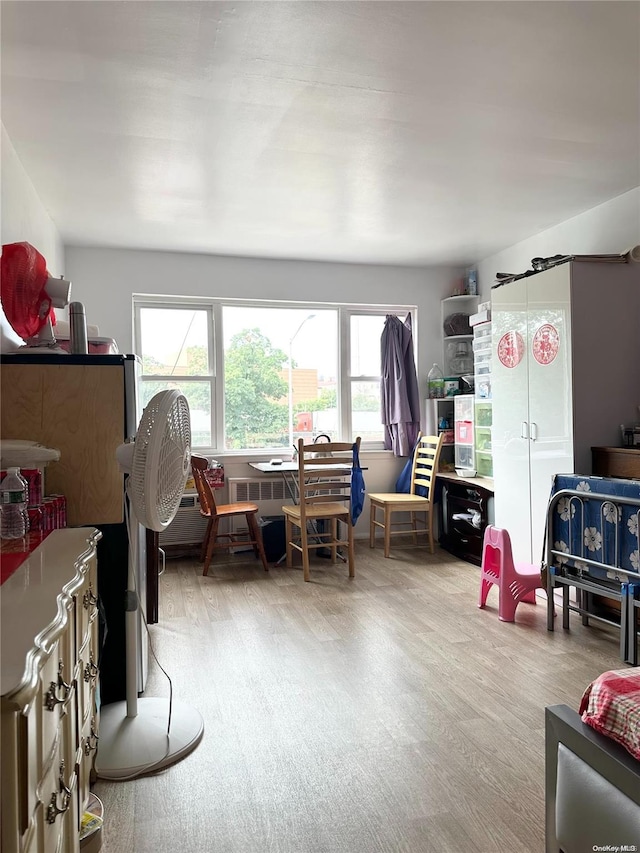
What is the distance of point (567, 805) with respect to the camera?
145 cm

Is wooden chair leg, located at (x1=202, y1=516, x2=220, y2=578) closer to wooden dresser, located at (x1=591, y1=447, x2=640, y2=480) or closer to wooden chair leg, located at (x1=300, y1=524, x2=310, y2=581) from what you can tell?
wooden chair leg, located at (x1=300, y1=524, x2=310, y2=581)

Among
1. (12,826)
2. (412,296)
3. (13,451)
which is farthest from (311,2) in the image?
(412,296)

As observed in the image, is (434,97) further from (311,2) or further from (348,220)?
(348,220)

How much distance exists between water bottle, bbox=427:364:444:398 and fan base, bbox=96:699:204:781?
372 centimetres

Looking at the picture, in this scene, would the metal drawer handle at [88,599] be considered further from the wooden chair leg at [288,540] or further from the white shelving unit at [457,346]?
the white shelving unit at [457,346]

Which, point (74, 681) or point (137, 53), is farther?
point (137, 53)

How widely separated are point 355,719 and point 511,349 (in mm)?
2581

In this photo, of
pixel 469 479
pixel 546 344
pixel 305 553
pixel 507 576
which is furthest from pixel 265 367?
pixel 507 576

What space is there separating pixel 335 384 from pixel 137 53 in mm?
3638

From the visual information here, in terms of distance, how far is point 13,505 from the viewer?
5.60 feet

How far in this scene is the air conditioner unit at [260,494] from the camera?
16.6 ft

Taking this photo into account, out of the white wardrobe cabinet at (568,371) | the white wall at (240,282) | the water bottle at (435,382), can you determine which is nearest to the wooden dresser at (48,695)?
the white wardrobe cabinet at (568,371)

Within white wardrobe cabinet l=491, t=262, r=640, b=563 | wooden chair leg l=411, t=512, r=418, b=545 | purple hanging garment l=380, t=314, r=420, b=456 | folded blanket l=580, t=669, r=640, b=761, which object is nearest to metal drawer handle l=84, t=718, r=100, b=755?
folded blanket l=580, t=669, r=640, b=761

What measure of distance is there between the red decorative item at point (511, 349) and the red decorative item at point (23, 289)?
2.79 metres
